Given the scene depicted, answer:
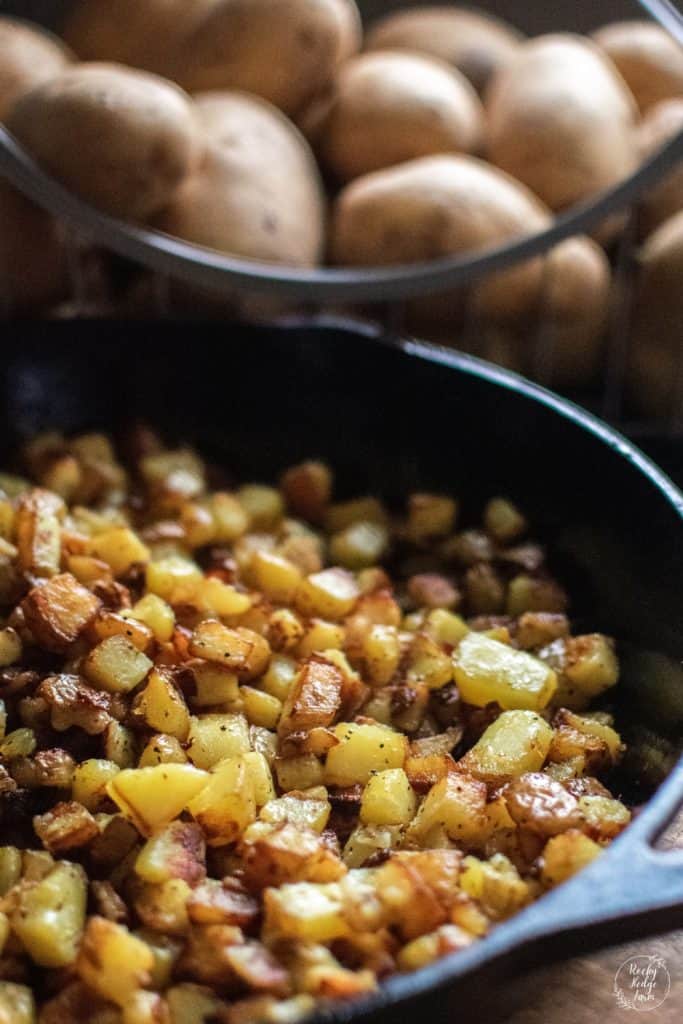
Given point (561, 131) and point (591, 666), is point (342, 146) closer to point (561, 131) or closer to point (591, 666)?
point (561, 131)

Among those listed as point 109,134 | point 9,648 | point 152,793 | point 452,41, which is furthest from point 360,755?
point 452,41

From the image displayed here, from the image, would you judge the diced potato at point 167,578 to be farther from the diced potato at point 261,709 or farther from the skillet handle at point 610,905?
the skillet handle at point 610,905

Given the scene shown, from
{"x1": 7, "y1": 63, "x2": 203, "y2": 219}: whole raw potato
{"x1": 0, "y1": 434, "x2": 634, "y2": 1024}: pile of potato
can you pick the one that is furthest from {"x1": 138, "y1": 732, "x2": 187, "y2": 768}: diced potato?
{"x1": 7, "y1": 63, "x2": 203, "y2": 219}: whole raw potato

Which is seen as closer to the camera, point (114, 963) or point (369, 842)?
point (114, 963)

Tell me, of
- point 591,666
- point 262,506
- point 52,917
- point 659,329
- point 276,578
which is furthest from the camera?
point 659,329

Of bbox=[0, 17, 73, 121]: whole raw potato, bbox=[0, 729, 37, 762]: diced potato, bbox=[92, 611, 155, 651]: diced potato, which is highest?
bbox=[0, 17, 73, 121]: whole raw potato

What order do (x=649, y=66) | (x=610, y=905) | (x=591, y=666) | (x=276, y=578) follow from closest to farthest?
(x=610, y=905) < (x=591, y=666) < (x=276, y=578) < (x=649, y=66)

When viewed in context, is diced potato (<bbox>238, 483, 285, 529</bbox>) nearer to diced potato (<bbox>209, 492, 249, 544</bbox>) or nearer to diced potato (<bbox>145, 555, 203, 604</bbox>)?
diced potato (<bbox>209, 492, 249, 544</bbox>)

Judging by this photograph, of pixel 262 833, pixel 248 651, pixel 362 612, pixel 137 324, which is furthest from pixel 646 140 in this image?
pixel 262 833

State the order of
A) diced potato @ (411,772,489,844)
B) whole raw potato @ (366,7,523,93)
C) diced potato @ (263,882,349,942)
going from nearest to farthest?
diced potato @ (263,882,349,942) → diced potato @ (411,772,489,844) → whole raw potato @ (366,7,523,93)
